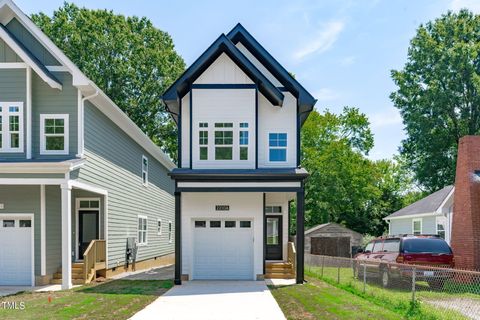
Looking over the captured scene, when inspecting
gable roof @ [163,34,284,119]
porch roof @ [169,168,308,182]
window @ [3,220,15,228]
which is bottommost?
window @ [3,220,15,228]

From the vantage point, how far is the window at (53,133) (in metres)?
18.2

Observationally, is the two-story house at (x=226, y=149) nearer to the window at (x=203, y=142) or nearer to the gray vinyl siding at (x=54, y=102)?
the window at (x=203, y=142)

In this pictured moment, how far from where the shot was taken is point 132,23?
43469 mm

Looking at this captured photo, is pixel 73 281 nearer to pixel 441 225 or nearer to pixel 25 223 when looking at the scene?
pixel 25 223

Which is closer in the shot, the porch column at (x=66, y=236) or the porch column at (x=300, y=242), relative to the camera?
the porch column at (x=66, y=236)

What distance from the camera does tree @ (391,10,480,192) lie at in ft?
140

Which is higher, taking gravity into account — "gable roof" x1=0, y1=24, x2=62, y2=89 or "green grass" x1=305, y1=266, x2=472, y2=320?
"gable roof" x1=0, y1=24, x2=62, y2=89

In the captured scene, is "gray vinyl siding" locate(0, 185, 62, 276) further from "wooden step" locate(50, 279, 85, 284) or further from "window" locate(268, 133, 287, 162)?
"window" locate(268, 133, 287, 162)

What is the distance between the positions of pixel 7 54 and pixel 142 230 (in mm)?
12268

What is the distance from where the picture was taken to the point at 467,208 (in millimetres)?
18766

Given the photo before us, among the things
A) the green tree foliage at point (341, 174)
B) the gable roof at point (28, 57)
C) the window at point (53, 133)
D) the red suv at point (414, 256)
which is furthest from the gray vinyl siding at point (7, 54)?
the green tree foliage at point (341, 174)

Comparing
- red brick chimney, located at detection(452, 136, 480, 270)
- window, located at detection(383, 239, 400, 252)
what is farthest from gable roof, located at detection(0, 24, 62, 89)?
red brick chimney, located at detection(452, 136, 480, 270)

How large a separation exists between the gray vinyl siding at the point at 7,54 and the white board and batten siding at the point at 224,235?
7.47 m

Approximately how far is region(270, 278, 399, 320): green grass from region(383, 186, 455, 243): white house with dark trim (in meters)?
14.0
